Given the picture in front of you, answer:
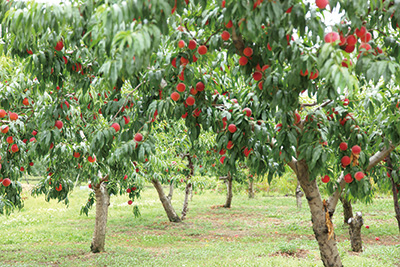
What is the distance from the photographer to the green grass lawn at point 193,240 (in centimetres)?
753

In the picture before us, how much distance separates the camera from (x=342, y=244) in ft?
29.2

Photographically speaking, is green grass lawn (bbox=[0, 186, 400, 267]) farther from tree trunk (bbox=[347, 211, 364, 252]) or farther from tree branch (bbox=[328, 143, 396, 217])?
tree branch (bbox=[328, 143, 396, 217])

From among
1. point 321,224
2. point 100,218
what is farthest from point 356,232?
point 100,218

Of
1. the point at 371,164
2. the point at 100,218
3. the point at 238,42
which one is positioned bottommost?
the point at 100,218

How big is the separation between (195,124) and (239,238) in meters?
8.07

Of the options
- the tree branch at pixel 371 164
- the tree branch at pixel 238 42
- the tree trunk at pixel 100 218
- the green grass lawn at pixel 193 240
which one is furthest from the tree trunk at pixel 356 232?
the tree branch at pixel 238 42

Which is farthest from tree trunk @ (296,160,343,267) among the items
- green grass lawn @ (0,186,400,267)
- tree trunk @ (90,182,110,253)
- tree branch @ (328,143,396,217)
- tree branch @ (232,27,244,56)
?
tree trunk @ (90,182,110,253)

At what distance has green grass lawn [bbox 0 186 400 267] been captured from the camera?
24.7 feet

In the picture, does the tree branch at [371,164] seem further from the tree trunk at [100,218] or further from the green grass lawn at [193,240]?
the tree trunk at [100,218]

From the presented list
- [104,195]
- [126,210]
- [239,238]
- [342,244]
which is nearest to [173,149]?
[104,195]

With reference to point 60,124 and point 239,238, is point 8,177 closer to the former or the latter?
point 60,124

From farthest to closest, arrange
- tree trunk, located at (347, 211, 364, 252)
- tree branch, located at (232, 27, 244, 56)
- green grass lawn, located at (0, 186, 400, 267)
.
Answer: tree trunk, located at (347, 211, 364, 252)
green grass lawn, located at (0, 186, 400, 267)
tree branch, located at (232, 27, 244, 56)

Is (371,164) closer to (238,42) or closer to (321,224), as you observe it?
(321,224)

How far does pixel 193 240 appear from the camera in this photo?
1025cm
